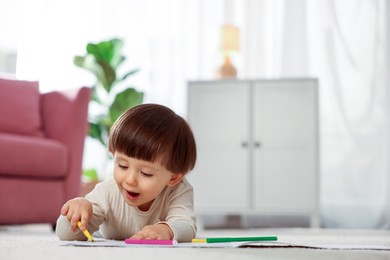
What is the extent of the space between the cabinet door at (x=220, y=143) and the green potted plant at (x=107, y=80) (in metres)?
0.44

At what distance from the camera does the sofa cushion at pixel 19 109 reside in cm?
328

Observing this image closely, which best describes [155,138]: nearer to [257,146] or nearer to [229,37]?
[257,146]

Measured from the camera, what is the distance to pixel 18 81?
3459 mm

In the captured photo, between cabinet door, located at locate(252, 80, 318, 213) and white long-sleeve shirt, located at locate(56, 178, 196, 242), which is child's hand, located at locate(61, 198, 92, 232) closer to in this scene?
white long-sleeve shirt, located at locate(56, 178, 196, 242)

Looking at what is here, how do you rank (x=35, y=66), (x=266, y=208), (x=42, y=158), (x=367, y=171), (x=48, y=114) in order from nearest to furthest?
(x=42, y=158) < (x=48, y=114) < (x=266, y=208) < (x=367, y=171) < (x=35, y=66)

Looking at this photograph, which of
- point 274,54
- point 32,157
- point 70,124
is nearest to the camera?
point 32,157

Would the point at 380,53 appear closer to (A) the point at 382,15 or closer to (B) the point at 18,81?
(A) the point at 382,15

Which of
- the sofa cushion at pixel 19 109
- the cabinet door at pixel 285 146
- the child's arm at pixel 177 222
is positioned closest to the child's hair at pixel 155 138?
the child's arm at pixel 177 222

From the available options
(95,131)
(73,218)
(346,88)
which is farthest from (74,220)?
(346,88)

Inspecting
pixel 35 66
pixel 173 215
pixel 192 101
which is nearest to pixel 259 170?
pixel 192 101

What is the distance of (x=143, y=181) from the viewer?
1403 mm

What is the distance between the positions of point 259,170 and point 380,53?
1.10 meters

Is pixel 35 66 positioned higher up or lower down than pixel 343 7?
lower down

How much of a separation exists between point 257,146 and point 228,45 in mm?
650
